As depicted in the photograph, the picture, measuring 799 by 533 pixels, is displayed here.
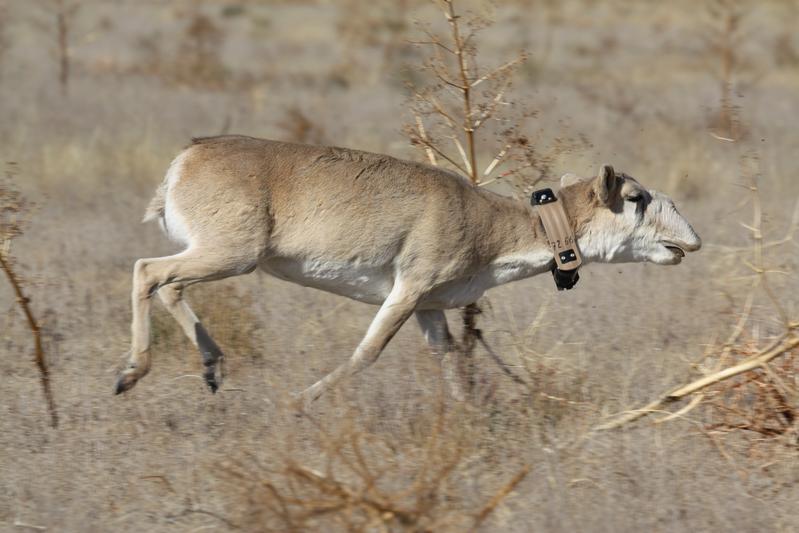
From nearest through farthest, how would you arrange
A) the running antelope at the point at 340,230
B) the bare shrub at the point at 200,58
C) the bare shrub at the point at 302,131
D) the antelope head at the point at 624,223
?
the running antelope at the point at 340,230, the antelope head at the point at 624,223, the bare shrub at the point at 302,131, the bare shrub at the point at 200,58

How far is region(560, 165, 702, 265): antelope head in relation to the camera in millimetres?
7543

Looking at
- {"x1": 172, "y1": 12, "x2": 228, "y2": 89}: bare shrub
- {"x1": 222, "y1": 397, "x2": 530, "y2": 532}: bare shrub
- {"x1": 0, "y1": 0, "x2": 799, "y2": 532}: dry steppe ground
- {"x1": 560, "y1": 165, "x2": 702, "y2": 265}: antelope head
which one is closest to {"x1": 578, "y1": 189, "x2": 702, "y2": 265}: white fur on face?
{"x1": 560, "y1": 165, "x2": 702, "y2": 265}: antelope head

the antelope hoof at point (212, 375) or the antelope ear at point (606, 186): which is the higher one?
the antelope ear at point (606, 186)

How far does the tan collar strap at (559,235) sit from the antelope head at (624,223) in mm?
172

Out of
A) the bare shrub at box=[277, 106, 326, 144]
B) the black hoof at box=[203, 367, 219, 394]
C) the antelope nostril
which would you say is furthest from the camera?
the bare shrub at box=[277, 106, 326, 144]

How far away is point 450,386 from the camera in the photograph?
25.0 feet

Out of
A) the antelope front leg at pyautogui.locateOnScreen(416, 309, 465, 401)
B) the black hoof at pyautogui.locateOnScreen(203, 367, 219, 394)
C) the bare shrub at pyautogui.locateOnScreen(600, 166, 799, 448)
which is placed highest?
the bare shrub at pyautogui.locateOnScreen(600, 166, 799, 448)

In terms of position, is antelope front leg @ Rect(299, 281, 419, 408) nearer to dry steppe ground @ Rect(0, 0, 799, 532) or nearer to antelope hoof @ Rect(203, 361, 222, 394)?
dry steppe ground @ Rect(0, 0, 799, 532)

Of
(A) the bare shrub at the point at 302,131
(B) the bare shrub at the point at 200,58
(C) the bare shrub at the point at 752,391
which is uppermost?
(C) the bare shrub at the point at 752,391

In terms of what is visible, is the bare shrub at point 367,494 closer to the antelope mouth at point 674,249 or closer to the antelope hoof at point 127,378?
the antelope hoof at point 127,378

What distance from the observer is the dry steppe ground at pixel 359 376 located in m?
5.77

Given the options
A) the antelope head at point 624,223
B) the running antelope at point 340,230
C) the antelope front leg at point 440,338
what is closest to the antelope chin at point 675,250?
the antelope head at point 624,223

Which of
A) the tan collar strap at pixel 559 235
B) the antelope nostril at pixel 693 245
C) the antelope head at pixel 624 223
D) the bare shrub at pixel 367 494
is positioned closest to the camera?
the bare shrub at pixel 367 494

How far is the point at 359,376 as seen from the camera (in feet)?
24.6
